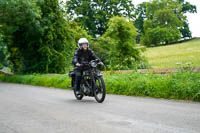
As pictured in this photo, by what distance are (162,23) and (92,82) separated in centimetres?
6437

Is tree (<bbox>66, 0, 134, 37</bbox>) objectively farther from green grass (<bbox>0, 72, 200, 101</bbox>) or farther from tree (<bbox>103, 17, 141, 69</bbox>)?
green grass (<bbox>0, 72, 200, 101</bbox>)

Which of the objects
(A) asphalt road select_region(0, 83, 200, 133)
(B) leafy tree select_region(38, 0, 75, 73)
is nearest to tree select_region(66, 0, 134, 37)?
(B) leafy tree select_region(38, 0, 75, 73)

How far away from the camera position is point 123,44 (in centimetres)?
2403

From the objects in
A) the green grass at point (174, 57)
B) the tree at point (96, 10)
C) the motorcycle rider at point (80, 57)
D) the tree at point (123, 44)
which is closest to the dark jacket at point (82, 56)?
the motorcycle rider at point (80, 57)

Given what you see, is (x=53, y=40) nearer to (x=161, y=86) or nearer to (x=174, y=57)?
(x=161, y=86)

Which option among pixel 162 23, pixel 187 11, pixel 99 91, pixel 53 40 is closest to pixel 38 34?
pixel 53 40

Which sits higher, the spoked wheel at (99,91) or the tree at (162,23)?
the tree at (162,23)

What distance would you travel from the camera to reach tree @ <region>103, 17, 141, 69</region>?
23906mm

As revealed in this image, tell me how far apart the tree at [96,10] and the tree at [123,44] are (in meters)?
30.7

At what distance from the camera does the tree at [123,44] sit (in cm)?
2391

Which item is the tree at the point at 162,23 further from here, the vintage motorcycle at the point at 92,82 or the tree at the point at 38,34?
the vintage motorcycle at the point at 92,82

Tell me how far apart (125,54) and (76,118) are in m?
18.1

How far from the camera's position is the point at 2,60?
100ft

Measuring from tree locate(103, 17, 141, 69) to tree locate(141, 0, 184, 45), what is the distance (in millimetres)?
41037
